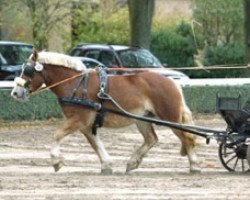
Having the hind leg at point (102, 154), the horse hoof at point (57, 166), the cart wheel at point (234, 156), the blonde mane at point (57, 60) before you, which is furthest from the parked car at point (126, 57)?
the horse hoof at point (57, 166)

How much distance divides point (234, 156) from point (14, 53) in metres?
17.3

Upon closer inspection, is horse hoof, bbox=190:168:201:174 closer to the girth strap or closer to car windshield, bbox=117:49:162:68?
the girth strap

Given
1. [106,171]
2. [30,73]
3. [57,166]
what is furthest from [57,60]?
[106,171]

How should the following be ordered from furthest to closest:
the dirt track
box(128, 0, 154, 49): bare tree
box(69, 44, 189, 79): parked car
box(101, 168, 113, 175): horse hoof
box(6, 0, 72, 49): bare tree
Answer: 1. box(6, 0, 72, 49): bare tree
2. box(128, 0, 154, 49): bare tree
3. box(69, 44, 189, 79): parked car
4. box(101, 168, 113, 175): horse hoof
5. the dirt track

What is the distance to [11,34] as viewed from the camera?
50.9 meters

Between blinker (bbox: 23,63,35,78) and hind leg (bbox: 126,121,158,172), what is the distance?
6.67ft

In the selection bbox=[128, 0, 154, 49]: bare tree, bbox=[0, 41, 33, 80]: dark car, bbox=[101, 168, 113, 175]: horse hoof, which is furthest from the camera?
bbox=[128, 0, 154, 49]: bare tree

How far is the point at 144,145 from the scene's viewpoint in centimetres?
1731

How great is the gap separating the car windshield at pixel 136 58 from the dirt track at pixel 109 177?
972 centimetres

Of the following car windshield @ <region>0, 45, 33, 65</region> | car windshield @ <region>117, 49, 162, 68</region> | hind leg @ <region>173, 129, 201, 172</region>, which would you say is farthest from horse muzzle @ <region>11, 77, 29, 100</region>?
car windshield @ <region>117, 49, 162, 68</region>

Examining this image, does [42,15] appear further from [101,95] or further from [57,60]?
[101,95]

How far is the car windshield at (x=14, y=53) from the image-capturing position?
33031 mm

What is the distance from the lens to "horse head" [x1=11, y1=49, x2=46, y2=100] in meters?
16.8

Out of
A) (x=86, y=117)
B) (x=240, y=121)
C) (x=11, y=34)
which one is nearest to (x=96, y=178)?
(x=86, y=117)
